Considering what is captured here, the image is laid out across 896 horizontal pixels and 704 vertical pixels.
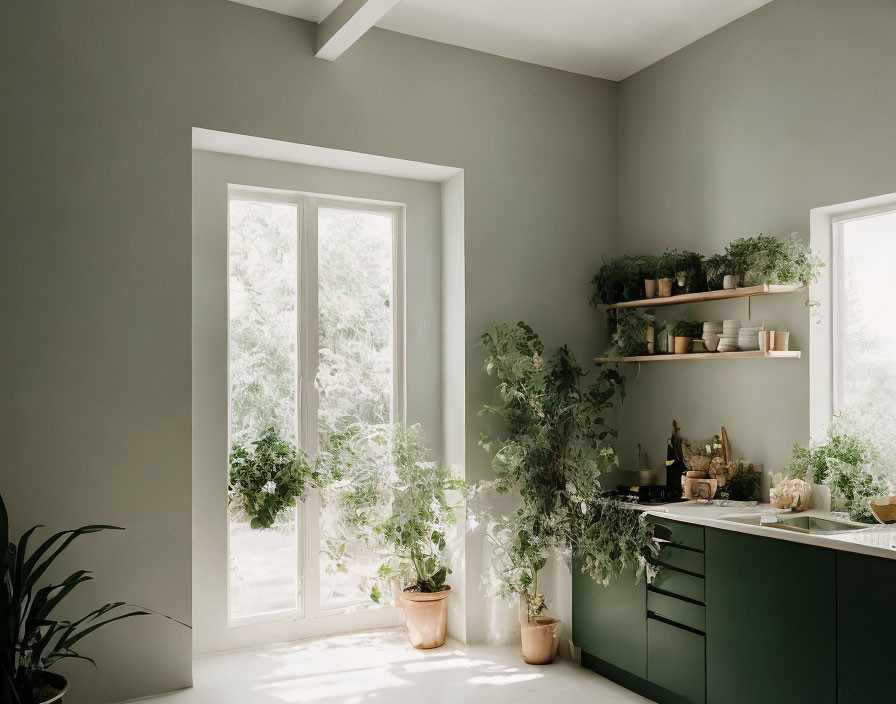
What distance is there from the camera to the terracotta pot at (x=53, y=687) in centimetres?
A: 251

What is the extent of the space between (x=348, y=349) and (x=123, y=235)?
129cm

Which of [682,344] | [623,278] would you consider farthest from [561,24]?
[682,344]

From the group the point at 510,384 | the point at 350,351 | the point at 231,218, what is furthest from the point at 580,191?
the point at 231,218

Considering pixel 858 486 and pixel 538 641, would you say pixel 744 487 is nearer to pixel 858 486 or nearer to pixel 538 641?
pixel 858 486

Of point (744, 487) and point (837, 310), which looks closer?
point (837, 310)

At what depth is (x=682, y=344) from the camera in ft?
12.0

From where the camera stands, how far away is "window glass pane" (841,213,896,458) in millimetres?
3105

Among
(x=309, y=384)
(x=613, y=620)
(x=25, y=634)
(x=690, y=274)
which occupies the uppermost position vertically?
(x=690, y=274)

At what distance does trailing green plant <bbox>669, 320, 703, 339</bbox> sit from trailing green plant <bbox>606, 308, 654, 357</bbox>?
0.63 feet

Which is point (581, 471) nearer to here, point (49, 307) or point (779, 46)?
point (779, 46)

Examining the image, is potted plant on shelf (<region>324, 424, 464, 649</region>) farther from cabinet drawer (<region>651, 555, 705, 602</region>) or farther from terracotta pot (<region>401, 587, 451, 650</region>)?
cabinet drawer (<region>651, 555, 705, 602</region>)

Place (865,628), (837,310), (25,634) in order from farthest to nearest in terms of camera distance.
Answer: (837,310), (25,634), (865,628)

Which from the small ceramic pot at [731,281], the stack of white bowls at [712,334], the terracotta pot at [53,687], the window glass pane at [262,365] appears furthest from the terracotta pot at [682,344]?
the terracotta pot at [53,687]

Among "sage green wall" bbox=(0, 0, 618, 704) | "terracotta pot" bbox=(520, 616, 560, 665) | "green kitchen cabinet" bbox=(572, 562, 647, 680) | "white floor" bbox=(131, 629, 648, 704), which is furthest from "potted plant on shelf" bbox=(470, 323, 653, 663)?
"sage green wall" bbox=(0, 0, 618, 704)
